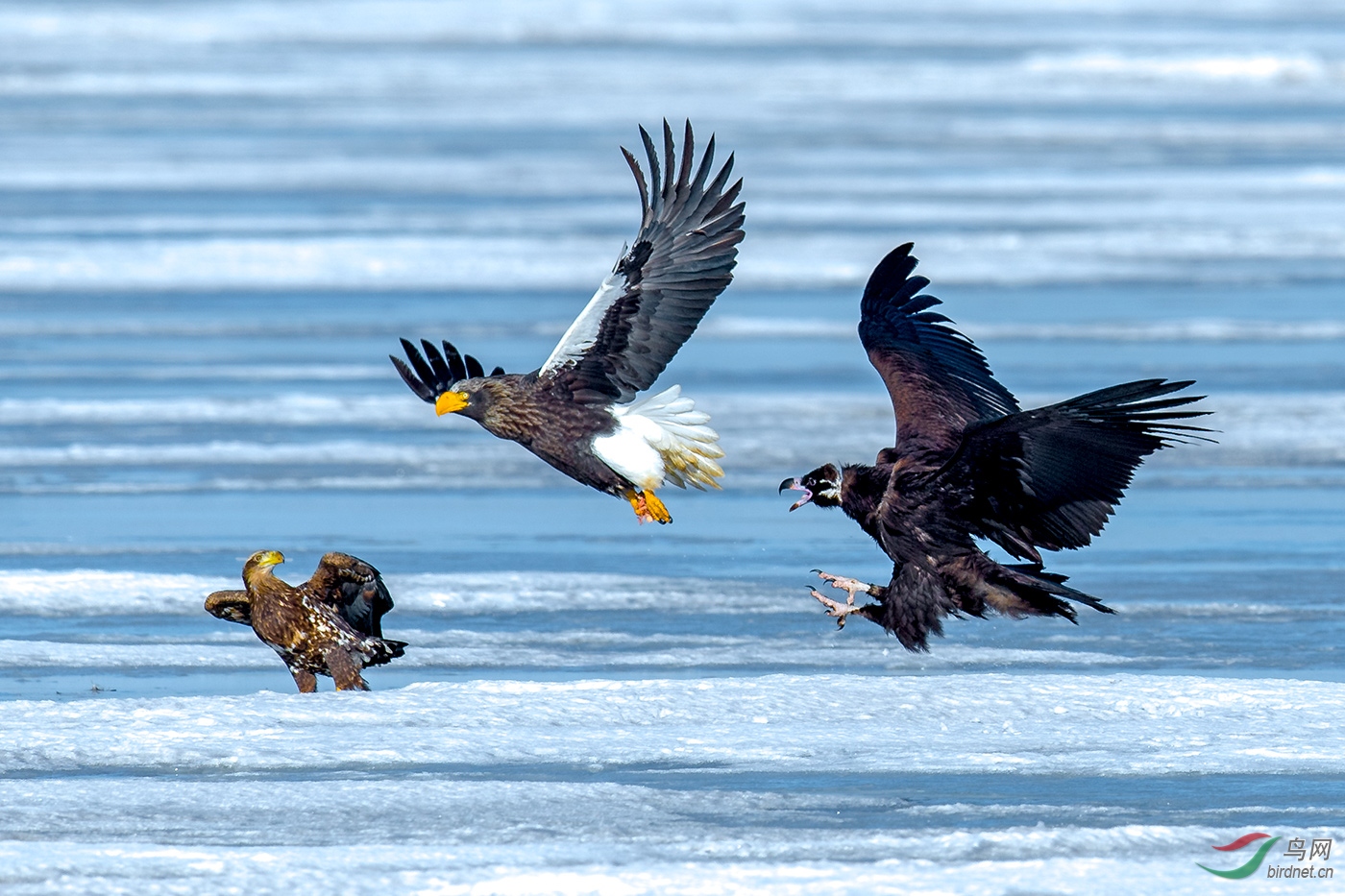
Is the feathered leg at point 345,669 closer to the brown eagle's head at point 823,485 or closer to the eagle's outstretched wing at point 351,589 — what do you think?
the eagle's outstretched wing at point 351,589

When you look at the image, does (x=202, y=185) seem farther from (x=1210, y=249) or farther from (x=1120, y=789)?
(x=1120, y=789)

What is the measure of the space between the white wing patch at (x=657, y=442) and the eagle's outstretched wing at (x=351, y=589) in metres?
1.56

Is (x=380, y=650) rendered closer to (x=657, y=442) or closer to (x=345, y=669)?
(x=345, y=669)

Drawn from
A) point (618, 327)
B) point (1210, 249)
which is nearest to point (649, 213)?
point (618, 327)

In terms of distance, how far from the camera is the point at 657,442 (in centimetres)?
762

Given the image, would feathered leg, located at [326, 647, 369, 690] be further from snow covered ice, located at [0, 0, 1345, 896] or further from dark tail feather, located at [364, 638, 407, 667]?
snow covered ice, located at [0, 0, 1345, 896]

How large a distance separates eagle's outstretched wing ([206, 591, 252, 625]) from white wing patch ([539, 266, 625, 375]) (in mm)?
1693

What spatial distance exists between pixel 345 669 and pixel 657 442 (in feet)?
6.05

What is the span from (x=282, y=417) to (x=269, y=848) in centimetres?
585

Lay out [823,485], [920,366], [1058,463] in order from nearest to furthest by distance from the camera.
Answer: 1. [1058,463]
2. [823,485]
3. [920,366]

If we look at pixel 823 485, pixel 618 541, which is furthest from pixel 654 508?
pixel 823 485

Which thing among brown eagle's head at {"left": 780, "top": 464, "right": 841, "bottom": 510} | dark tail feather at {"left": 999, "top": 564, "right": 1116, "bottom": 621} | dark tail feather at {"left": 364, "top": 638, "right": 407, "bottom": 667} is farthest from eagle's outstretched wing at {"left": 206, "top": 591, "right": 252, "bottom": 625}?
dark tail feather at {"left": 999, "top": 564, "right": 1116, "bottom": 621}

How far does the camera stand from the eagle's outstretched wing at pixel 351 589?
6.07 meters

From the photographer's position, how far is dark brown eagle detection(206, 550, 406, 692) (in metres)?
6.05
